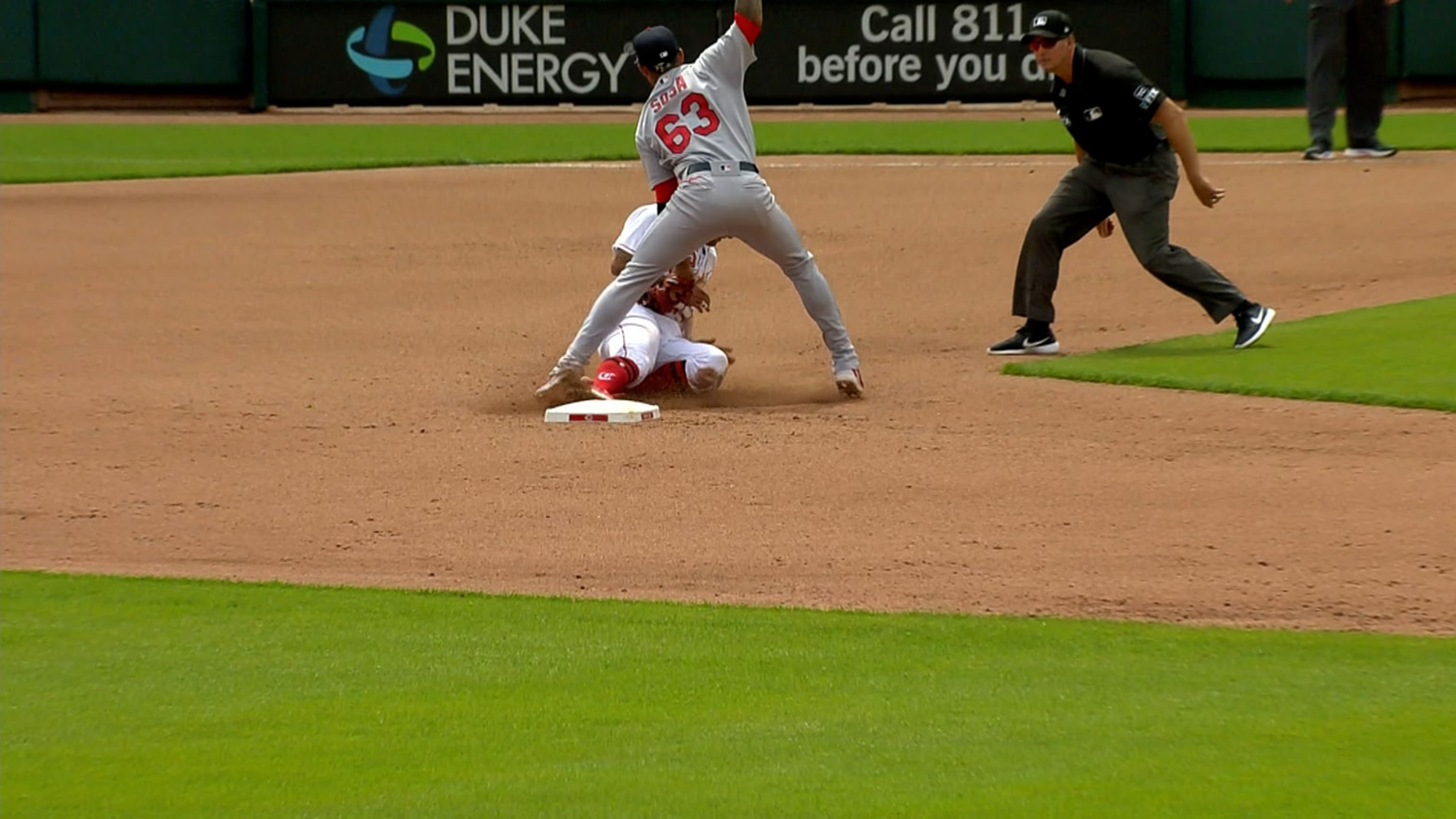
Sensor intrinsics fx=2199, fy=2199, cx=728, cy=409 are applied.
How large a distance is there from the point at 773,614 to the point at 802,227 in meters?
9.51

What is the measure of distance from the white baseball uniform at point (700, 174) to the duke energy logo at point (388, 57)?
53.4 ft

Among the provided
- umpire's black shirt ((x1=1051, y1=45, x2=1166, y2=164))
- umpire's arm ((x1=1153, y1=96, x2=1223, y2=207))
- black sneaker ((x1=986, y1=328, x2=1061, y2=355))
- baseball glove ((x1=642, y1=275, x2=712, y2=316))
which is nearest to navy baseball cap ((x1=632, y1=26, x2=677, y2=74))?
baseball glove ((x1=642, y1=275, x2=712, y2=316))

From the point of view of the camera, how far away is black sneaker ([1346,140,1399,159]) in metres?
17.5

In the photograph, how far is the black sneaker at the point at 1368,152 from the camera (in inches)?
687

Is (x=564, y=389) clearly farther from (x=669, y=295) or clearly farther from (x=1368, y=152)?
(x=1368, y=152)

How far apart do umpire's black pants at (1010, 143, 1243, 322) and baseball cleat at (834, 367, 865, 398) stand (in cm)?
144

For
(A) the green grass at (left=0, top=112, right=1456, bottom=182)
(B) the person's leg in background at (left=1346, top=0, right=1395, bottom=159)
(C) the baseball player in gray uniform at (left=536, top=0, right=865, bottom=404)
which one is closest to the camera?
(C) the baseball player in gray uniform at (left=536, top=0, right=865, bottom=404)

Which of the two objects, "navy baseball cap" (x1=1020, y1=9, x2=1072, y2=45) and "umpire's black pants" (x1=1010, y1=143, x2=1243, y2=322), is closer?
"navy baseball cap" (x1=1020, y1=9, x2=1072, y2=45)

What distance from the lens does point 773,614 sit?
6.39 metres

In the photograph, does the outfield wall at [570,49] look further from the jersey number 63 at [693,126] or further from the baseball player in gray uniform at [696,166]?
the jersey number 63 at [693,126]

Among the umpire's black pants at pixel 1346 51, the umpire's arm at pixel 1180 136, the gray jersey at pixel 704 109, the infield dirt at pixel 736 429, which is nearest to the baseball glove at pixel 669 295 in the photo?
the infield dirt at pixel 736 429

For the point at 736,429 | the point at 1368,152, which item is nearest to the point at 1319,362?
the point at 736,429

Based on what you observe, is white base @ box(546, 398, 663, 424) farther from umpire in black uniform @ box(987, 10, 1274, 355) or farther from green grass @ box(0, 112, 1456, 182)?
green grass @ box(0, 112, 1456, 182)

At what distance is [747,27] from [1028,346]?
112 inches
